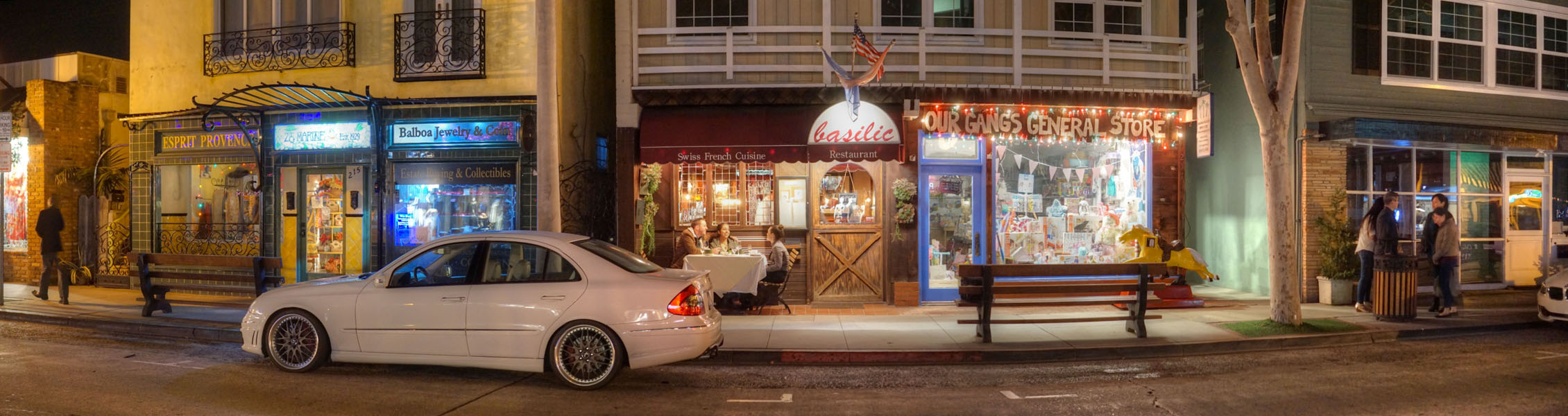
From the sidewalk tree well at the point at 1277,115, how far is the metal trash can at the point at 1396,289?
1.72 metres

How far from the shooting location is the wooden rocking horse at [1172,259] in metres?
12.4

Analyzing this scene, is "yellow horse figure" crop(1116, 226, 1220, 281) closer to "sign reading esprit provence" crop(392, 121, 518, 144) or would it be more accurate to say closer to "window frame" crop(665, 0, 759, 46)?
"window frame" crop(665, 0, 759, 46)

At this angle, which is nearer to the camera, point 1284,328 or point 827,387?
point 827,387

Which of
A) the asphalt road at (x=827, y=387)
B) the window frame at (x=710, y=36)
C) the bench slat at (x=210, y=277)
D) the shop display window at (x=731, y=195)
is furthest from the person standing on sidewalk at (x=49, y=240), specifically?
the window frame at (x=710, y=36)

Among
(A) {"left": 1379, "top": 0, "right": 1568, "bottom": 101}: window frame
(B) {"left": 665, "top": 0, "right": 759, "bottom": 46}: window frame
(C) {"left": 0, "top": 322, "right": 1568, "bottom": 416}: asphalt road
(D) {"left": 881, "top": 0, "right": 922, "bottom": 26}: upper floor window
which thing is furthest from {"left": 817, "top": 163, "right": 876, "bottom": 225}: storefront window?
(A) {"left": 1379, "top": 0, "right": 1568, "bottom": 101}: window frame

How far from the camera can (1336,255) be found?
42.2 ft

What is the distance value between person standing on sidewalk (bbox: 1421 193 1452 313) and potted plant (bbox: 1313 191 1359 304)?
2.86 ft

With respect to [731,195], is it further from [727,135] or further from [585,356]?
[585,356]

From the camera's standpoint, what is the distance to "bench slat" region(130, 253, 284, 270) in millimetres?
11266

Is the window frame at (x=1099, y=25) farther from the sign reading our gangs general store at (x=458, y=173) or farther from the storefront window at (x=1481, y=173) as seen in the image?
the sign reading our gangs general store at (x=458, y=173)

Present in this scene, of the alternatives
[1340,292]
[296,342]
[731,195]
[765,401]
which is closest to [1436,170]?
[1340,292]

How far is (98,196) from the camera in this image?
52.3ft

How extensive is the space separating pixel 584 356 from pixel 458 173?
24.5ft

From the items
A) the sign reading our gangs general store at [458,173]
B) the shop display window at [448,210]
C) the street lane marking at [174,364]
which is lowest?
the street lane marking at [174,364]
